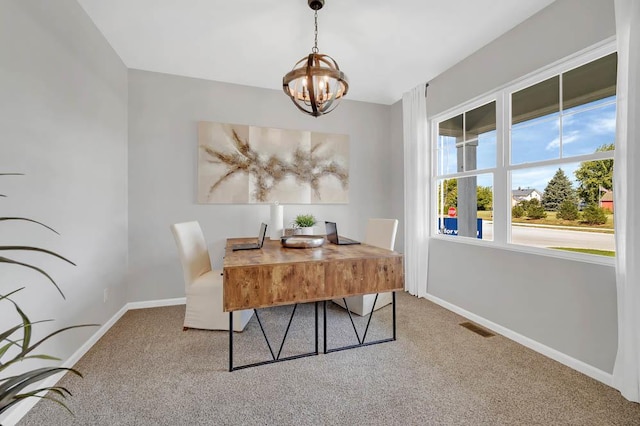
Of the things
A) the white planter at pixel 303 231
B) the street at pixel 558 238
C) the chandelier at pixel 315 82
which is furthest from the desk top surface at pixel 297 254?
the street at pixel 558 238

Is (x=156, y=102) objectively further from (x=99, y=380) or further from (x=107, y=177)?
(x=99, y=380)

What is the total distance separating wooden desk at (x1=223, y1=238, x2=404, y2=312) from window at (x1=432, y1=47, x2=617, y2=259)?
48.5 inches

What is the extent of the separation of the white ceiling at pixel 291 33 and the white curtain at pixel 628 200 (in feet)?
2.35

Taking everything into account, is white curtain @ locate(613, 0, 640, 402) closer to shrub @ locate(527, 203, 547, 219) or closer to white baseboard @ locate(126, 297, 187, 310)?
shrub @ locate(527, 203, 547, 219)

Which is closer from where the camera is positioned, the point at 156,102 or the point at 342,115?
the point at 156,102

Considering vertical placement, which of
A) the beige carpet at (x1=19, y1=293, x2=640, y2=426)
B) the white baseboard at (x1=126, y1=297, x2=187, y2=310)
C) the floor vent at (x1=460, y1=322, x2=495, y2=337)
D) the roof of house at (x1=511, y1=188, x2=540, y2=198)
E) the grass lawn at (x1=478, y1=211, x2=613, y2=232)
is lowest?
the beige carpet at (x1=19, y1=293, x2=640, y2=426)

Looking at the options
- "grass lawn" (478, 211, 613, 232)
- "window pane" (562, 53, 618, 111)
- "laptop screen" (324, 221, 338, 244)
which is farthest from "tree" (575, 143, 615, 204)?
"laptop screen" (324, 221, 338, 244)

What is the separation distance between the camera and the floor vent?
2.63 m

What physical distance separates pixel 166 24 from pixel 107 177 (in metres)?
1.42

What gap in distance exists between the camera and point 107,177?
2.73 metres

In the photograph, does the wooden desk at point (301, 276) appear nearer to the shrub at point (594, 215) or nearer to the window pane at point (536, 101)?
the shrub at point (594, 215)

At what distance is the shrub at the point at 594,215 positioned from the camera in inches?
82.6

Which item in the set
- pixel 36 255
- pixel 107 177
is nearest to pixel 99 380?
pixel 36 255

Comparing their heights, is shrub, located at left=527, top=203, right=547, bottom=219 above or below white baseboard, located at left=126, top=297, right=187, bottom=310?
above
